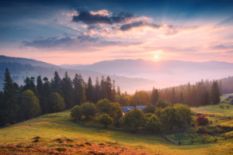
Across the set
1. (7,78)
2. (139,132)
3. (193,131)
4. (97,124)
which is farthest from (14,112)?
(193,131)

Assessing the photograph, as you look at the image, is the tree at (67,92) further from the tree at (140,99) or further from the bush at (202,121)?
the bush at (202,121)

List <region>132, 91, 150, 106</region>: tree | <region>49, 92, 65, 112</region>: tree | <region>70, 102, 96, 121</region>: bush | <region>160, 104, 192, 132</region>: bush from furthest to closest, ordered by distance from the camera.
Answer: <region>132, 91, 150, 106</region>: tree → <region>49, 92, 65, 112</region>: tree → <region>70, 102, 96, 121</region>: bush → <region>160, 104, 192, 132</region>: bush

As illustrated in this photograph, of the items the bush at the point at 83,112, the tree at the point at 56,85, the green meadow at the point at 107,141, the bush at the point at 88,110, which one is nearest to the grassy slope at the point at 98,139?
the green meadow at the point at 107,141

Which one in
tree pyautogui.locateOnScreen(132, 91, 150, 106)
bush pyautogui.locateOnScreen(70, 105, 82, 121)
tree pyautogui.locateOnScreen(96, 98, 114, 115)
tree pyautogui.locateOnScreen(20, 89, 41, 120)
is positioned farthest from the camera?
tree pyautogui.locateOnScreen(132, 91, 150, 106)

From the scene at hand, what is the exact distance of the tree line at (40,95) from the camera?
74.9 meters

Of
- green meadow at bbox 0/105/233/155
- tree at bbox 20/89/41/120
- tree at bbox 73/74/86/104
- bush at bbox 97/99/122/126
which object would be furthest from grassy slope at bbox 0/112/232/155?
tree at bbox 73/74/86/104

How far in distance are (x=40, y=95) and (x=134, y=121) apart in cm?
4676

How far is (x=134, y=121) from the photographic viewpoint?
64.6 m

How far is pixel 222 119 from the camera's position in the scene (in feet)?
229

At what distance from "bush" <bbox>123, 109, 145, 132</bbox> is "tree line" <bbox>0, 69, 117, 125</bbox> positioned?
114ft

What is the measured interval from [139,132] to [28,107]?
40827 millimetres

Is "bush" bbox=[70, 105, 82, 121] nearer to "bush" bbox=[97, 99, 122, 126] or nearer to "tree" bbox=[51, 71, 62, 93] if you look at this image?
"bush" bbox=[97, 99, 122, 126]

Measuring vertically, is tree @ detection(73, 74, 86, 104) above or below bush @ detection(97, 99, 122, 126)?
above

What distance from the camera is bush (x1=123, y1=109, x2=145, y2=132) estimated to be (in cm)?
6456
